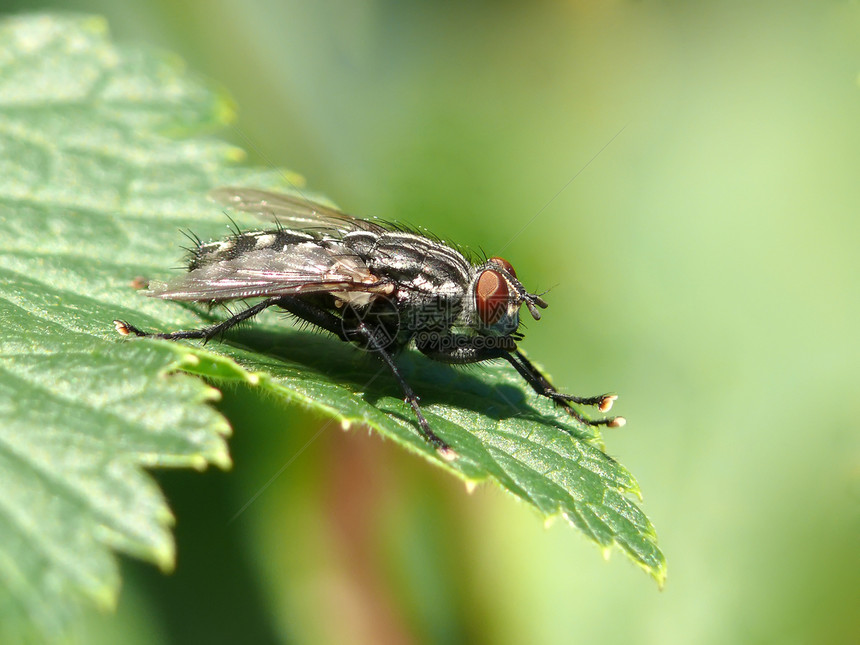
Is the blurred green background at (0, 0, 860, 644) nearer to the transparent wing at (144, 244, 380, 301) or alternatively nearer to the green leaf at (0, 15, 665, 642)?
the green leaf at (0, 15, 665, 642)

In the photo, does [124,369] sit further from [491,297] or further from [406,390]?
[491,297]

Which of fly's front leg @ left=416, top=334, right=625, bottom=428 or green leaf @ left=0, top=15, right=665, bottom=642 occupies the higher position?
fly's front leg @ left=416, top=334, right=625, bottom=428

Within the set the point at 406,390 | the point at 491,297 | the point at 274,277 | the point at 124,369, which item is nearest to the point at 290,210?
the point at 274,277

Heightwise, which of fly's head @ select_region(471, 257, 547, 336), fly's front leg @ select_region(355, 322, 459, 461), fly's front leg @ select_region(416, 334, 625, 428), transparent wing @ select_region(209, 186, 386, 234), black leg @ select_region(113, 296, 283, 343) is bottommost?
black leg @ select_region(113, 296, 283, 343)

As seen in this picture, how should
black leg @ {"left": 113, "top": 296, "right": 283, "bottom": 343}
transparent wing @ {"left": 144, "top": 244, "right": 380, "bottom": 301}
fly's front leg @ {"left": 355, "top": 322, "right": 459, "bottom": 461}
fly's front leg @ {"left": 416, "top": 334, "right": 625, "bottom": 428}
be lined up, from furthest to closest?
fly's front leg @ {"left": 416, "top": 334, "right": 625, "bottom": 428}, black leg @ {"left": 113, "top": 296, "right": 283, "bottom": 343}, transparent wing @ {"left": 144, "top": 244, "right": 380, "bottom": 301}, fly's front leg @ {"left": 355, "top": 322, "right": 459, "bottom": 461}

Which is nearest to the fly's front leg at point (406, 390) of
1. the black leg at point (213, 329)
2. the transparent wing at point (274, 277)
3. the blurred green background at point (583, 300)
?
the transparent wing at point (274, 277)

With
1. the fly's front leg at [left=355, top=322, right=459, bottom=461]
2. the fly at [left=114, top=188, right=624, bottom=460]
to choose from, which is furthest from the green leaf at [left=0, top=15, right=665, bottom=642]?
the fly at [left=114, top=188, right=624, bottom=460]
